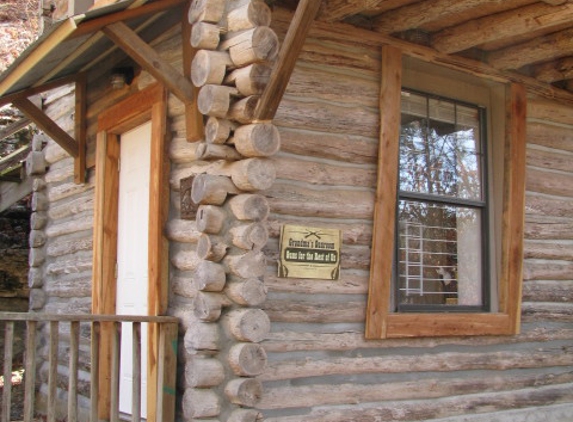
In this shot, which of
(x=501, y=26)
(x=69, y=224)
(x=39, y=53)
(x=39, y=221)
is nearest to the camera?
(x=39, y=53)

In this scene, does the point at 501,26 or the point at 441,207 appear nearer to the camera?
the point at 501,26

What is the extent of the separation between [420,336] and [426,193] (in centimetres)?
122

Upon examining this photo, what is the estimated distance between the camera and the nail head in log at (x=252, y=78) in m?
5.02

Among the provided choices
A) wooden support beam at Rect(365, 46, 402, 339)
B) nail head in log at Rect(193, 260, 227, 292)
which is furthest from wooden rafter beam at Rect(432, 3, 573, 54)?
nail head in log at Rect(193, 260, 227, 292)

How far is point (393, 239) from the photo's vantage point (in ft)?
20.4

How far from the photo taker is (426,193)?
22.1 ft

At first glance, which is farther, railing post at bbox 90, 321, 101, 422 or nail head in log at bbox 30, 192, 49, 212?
nail head in log at bbox 30, 192, 49, 212

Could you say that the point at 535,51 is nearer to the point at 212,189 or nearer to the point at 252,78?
the point at 252,78

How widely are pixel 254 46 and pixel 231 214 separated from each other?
1.08 metres

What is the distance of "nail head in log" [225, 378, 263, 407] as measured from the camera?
16.4 ft

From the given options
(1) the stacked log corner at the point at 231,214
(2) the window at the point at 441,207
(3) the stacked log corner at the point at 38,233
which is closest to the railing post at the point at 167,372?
(1) the stacked log corner at the point at 231,214

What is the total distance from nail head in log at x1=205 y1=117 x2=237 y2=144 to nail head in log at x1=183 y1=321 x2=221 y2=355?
46.3 inches

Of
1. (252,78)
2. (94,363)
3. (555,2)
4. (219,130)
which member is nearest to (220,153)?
(219,130)

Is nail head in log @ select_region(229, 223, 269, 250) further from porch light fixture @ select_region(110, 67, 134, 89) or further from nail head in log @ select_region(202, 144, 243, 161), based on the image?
porch light fixture @ select_region(110, 67, 134, 89)
